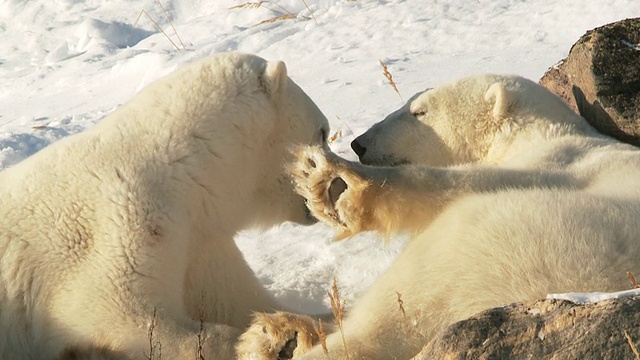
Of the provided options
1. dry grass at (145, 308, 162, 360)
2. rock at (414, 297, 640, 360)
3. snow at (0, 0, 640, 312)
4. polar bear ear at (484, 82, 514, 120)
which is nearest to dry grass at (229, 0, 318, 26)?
snow at (0, 0, 640, 312)

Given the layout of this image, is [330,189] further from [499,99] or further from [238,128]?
[499,99]

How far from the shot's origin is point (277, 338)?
3.65m

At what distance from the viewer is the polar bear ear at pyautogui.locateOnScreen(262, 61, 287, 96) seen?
16.0 ft

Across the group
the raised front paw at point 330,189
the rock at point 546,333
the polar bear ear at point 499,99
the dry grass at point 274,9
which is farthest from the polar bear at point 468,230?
the dry grass at point 274,9

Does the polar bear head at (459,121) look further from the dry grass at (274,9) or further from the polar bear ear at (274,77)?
the dry grass at (274,9)

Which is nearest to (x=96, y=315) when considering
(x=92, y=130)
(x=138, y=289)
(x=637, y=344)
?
(x=138, y=289)

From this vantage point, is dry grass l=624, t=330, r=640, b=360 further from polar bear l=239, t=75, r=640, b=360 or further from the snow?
the snow

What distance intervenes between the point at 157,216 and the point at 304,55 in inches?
244

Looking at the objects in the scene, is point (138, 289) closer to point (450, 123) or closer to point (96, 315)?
point (96, 315)

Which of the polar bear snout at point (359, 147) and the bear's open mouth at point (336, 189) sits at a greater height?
the bear's open mouth at point (336, 189)

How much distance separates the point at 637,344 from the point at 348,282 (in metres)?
3.34

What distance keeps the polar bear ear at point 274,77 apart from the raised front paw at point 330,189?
1034 millimetres

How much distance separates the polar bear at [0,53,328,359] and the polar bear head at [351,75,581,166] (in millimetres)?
885

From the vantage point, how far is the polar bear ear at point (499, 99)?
5699 millimetres
